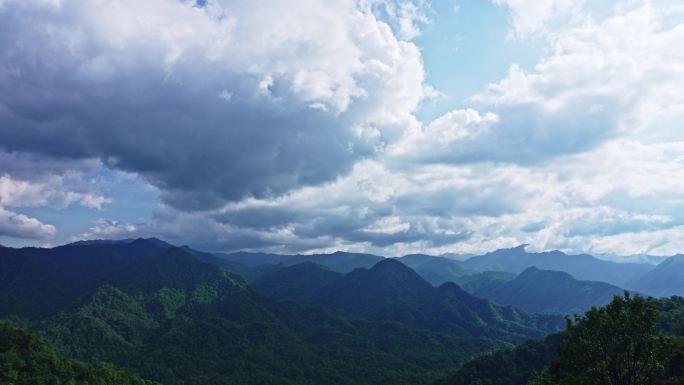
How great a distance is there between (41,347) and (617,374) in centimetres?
22415

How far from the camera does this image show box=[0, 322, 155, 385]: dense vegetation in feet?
557

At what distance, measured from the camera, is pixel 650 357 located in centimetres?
4072

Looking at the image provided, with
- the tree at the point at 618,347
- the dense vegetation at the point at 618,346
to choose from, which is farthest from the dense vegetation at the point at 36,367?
the tree at the point at 618,347

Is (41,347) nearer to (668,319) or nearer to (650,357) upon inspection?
(650,357)

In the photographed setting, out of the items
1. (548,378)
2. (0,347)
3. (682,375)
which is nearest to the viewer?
(548,378)

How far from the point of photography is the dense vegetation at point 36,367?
170 meters

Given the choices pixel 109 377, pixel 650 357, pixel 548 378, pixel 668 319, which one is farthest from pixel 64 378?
pixel 668 319

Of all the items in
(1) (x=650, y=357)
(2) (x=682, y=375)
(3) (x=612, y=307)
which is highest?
(3) (x=612, y=307)

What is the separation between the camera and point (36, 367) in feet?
582

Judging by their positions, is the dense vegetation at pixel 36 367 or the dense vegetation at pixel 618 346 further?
the dense vegetation at pixel 36 367

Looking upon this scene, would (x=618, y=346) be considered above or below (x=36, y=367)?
above

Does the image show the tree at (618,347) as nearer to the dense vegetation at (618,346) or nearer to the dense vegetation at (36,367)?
the dense vegetation at (618,346)

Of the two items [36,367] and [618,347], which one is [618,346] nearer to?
[618,347]

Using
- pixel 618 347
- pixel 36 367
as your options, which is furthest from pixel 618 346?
pixel 36 367
